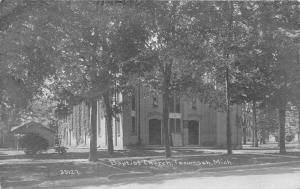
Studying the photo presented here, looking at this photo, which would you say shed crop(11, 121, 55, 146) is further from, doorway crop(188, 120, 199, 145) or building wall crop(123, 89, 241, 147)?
doorway crop(188, 120, 199, 145)

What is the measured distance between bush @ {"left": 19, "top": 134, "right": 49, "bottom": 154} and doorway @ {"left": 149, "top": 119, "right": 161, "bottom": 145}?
17.4 m

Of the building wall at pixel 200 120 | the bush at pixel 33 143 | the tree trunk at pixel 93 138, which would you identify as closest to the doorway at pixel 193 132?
the building wall at pixel 200 120

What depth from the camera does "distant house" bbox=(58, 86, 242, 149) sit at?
136ft

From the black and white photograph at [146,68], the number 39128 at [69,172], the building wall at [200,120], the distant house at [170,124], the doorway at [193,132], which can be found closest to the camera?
the black and white photograph at [146,68]

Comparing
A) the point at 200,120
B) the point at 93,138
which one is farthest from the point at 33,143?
the point at 200,120

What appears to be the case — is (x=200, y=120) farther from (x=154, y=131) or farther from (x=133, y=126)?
(x=133, y=126)

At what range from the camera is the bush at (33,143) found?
26.7 metres

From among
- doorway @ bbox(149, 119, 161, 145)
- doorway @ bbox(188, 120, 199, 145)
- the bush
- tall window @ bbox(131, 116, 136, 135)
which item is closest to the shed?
tall window @ bbox(131, 116, 136, 135)

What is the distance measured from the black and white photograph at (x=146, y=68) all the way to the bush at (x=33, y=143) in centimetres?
6

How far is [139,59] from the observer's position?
22797 millimetres

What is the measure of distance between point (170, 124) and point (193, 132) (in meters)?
3.45

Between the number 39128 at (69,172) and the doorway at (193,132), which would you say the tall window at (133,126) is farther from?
the number 39128 at (69,172)

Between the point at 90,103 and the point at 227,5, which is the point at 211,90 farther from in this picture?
the point at 90,103

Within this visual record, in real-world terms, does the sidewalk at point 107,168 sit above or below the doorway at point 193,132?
below
